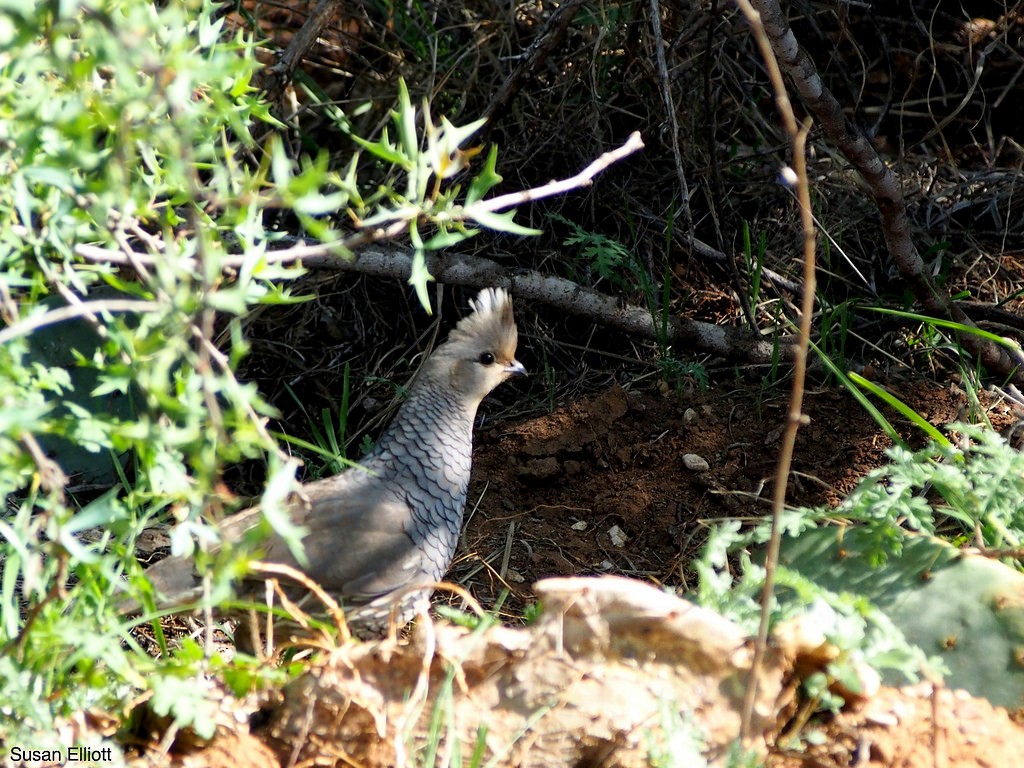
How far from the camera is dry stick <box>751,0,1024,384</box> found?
3.64 metres

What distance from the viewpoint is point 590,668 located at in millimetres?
2389

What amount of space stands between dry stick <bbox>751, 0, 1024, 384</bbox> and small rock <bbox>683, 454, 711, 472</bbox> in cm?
107

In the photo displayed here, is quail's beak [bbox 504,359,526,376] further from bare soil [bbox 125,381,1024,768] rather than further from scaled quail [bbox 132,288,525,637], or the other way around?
bare soil [bbox 125,381,1024,768]

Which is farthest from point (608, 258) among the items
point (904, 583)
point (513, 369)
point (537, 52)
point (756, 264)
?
point (904, 583)

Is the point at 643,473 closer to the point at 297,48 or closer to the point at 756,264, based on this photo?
the point at 756,264

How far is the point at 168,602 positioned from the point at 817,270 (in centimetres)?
324

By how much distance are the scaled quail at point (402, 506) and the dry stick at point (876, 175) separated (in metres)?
1.28

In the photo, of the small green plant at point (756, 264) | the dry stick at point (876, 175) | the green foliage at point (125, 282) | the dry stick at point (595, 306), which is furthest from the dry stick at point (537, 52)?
the green foliage at point (125, 282)

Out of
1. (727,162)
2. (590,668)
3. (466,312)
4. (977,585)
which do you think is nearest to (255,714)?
(590,668)

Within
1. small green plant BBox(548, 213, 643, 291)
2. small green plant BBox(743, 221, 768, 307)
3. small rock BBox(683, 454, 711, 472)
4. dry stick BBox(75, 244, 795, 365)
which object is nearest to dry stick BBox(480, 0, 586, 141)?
small green plant BBox(548, 213, 643, 291)

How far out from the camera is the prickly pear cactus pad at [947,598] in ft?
8.18

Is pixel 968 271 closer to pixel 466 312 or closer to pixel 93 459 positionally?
pixel 466 312

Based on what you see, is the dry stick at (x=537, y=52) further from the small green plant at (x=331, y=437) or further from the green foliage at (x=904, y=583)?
the green foliage at (x=904, y=583)

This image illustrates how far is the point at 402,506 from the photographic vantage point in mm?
3664
